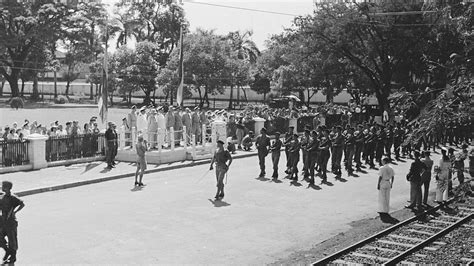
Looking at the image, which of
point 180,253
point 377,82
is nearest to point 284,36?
point 377,82

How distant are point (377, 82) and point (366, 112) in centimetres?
220

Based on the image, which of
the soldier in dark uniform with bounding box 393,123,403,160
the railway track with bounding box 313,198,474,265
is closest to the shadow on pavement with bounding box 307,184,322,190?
the railway track with bounding box 313,198,474,265

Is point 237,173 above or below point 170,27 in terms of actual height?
below

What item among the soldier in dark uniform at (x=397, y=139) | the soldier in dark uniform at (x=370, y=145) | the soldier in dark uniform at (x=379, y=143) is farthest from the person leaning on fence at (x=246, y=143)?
the soldier in dark uniform at (x=397, y=139)

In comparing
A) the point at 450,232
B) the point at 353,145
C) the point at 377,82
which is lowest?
the point at 450,232

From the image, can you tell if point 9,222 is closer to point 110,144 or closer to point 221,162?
point 221,162

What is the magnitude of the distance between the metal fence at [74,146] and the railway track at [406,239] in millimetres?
12138

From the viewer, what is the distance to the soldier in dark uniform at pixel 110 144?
20.3m

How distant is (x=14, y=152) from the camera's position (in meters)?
18.8

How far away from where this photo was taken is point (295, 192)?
55.9 ft

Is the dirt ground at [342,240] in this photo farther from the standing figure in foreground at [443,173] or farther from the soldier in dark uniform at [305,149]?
the soldier in dark uniform at [305,149]

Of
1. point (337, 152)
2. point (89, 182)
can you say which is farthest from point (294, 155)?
point (89, 182)

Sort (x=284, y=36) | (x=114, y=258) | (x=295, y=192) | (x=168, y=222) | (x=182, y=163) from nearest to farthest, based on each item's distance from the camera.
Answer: (x=114, y=258), (x=168, y=222), (x=295, y=192), (x=182, y=163), (x=284, y=36)

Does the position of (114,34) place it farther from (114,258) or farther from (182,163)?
(114,258)
